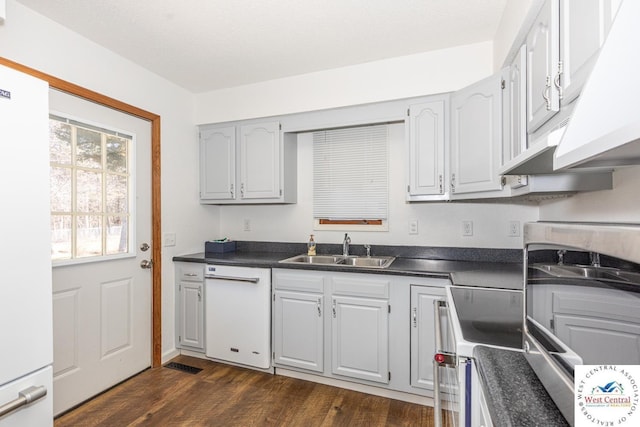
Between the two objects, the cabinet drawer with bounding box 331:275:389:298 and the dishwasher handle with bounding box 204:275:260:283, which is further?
the dishwasher handle with bounding box 204:275:260:283

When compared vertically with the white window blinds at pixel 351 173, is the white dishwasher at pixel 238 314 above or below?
below

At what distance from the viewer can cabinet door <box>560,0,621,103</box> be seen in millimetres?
868

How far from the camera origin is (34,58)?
1842mm

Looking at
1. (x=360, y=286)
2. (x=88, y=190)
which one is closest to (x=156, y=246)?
(x=88, y=190)

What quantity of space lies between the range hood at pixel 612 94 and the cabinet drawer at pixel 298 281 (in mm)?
1943

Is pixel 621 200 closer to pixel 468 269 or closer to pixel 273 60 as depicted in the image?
pixel 468 269

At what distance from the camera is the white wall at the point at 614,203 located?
3.57ft

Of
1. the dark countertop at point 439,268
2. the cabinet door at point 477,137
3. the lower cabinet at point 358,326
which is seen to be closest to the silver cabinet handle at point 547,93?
the cabinet door at point 477,137

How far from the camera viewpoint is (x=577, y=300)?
58cm

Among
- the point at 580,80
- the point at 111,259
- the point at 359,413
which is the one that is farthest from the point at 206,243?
the point at 580,80

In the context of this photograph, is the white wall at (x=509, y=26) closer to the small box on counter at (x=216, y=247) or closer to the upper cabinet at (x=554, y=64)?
the upper cabinet at (x=554, y=64)

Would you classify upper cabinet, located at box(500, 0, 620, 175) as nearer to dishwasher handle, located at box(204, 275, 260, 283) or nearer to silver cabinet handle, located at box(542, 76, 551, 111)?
silver cabinet handle, located at box(542, 76, 551, 111)

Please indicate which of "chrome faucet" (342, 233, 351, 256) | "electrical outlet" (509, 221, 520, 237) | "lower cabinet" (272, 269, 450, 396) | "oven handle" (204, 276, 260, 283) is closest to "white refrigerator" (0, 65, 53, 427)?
"oven handle" (204, 276, 260, 283)

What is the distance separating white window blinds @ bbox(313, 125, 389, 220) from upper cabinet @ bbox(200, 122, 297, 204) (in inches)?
10.6
